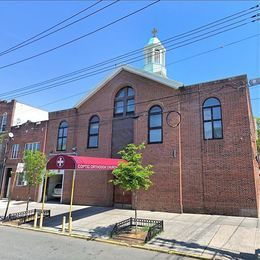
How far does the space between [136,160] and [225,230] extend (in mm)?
4872

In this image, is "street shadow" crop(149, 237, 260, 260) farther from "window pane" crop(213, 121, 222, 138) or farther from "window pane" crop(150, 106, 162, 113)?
"window pane" crop(150, 106, 162, 113)

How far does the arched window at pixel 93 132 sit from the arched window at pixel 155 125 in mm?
4978

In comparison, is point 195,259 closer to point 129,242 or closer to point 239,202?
point 129,242

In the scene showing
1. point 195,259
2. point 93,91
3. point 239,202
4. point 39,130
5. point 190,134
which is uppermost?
point 93,91

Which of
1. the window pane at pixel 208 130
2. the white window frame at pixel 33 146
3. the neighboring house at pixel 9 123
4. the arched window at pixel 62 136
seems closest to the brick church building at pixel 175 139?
→ the window pane at pixel 208 130

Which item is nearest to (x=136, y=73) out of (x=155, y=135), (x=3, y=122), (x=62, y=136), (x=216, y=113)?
(x=155, y=135)

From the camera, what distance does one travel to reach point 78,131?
20453mm

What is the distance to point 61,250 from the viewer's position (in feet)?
24.9

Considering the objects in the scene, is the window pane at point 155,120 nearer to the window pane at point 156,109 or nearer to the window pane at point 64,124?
the window pane at point 156,109

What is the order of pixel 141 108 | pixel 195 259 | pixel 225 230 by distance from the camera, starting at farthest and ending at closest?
pixel 141 108 → pixel 225 230 → pixel 195 259

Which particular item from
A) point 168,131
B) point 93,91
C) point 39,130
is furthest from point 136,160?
point 39,130

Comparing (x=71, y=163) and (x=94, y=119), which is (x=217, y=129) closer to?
(x=71, y=163)

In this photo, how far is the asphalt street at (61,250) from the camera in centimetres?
695

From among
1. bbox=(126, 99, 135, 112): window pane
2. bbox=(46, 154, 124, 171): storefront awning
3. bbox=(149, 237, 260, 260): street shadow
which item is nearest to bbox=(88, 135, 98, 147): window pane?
bbox=(126, 99, 135, 112): window pane
